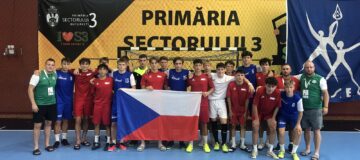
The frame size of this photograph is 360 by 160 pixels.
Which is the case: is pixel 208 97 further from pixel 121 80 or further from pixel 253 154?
pixel 121 80

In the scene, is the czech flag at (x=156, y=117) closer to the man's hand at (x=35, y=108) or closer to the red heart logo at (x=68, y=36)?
the man's hand at (x=35, y=108)

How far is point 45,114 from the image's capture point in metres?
5.49

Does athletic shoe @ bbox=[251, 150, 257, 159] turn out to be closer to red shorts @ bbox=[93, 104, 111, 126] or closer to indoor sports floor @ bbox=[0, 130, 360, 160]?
indoor sports floor @ bbox=[0, 130, 360, 160]

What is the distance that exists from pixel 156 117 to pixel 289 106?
2.06 meters

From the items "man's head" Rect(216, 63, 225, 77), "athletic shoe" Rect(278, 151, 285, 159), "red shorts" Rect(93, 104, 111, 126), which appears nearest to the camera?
"athletic shoe" Rect(278, 151, 285, 159)

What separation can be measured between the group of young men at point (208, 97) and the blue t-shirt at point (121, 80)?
2cm

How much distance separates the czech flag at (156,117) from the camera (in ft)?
18.7

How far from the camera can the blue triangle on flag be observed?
571 centimetres

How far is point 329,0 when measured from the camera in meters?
7.29

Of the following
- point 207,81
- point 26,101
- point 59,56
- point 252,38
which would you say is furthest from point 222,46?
point 26,101

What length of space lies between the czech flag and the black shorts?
39.2 inches

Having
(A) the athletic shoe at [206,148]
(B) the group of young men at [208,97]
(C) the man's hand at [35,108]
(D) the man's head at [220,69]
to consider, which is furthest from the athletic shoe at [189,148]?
(C) the man's hand at [35,108]

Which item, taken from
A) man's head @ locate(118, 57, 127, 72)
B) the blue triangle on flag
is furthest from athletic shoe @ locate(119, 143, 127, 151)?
man's head @ locate(118, 57, 127, 72)

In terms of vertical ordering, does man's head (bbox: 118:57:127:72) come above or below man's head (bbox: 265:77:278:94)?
above
